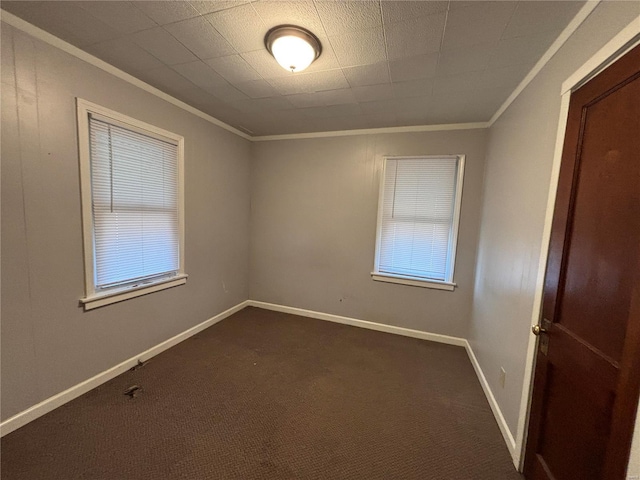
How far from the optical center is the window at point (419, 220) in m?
2.96

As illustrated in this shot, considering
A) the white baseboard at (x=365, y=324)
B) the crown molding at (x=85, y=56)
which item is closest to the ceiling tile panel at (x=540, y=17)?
the crown molding at (x=85, y=56)

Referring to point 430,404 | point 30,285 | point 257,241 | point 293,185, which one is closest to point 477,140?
point 293,185

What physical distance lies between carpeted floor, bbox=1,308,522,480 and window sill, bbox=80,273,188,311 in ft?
2.20

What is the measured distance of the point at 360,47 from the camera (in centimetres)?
165

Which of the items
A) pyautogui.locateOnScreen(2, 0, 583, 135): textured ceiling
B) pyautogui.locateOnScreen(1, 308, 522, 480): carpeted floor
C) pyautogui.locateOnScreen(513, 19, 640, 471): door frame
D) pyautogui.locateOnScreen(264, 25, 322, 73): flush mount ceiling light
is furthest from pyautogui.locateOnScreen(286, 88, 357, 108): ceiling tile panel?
pyautogui.locateOnScreen(1, 308, 522, 480): carpeted floor

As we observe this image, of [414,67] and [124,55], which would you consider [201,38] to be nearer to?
[124,55]

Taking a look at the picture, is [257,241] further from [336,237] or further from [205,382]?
[205,382]

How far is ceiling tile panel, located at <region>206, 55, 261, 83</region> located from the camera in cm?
183

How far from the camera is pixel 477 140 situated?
2.82 metres

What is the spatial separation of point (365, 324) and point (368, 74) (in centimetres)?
280

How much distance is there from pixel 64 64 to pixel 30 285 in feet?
4.91

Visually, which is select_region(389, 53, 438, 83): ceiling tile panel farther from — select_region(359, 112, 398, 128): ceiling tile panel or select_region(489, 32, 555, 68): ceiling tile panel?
select_region(359, 112, 398, 128): ceiling tile panel

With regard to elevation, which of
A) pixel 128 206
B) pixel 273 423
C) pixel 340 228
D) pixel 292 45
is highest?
pixel 292 45

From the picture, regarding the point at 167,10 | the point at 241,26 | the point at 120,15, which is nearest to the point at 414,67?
the point at 241,26
